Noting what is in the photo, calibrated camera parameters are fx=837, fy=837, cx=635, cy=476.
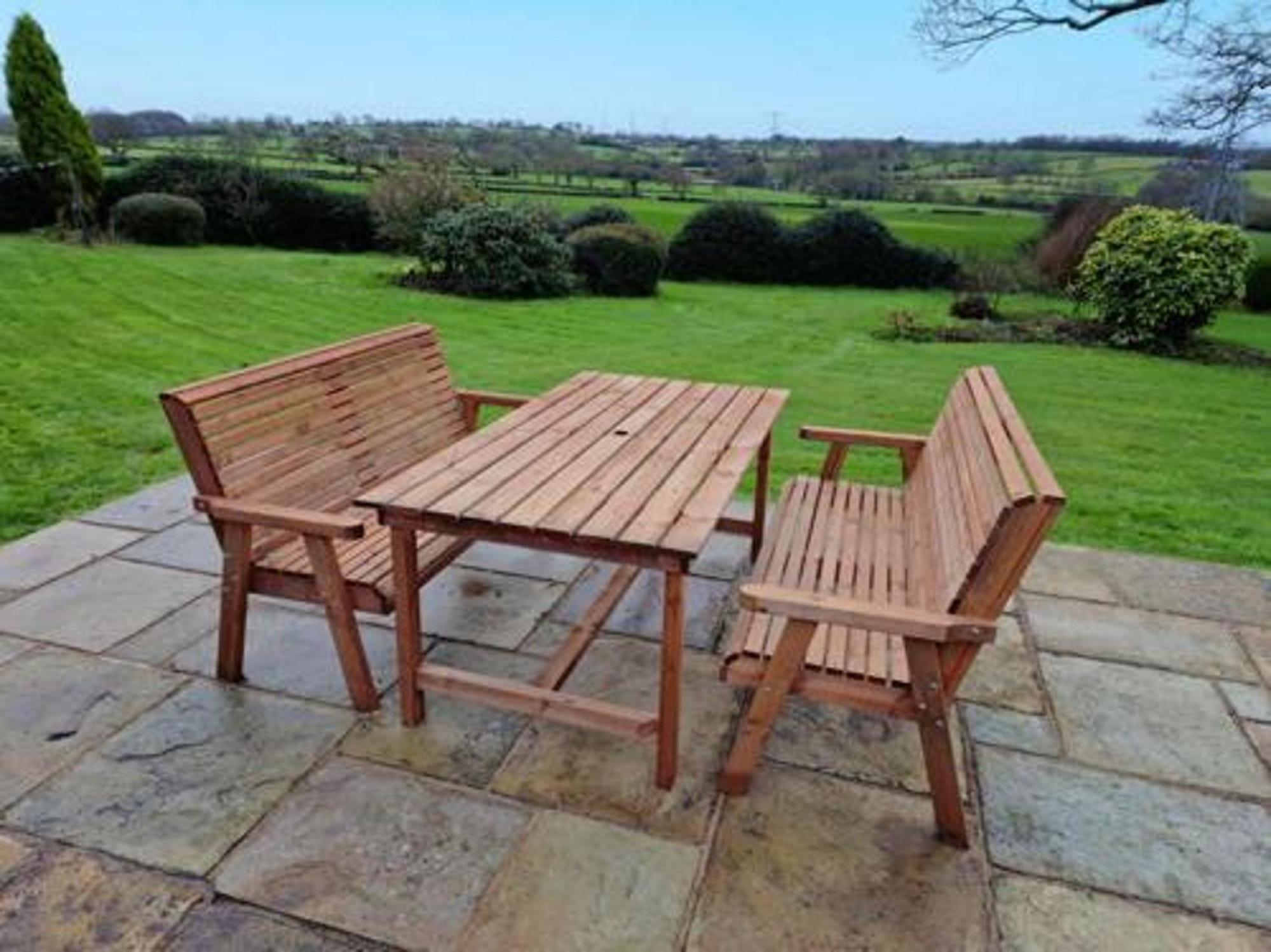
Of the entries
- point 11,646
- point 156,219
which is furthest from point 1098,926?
point 156,219

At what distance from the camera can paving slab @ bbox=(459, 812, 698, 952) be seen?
75.0 inches

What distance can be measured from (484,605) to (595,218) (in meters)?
13.3

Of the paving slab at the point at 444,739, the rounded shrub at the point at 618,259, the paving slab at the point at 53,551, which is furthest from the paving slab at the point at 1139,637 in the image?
the rounded shrub at the point at 618,259

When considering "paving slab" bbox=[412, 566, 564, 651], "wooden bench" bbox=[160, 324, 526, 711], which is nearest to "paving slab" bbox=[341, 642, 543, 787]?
"wooden bench" bbox=[160, 324, 526, 711]

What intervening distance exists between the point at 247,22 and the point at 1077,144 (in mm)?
20161

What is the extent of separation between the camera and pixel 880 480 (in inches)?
204

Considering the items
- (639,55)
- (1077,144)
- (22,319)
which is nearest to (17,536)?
(22,319)

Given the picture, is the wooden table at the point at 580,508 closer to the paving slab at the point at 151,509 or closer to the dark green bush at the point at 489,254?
the paving slab at the point at 151,509

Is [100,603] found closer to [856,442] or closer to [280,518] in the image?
[280,518]

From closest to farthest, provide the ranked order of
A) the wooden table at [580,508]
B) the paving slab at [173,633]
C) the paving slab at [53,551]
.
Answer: the wooden table at [580,508] < the paving slab at [173,633] < the paving slab at [53,551]

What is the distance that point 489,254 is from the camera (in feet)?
39.6

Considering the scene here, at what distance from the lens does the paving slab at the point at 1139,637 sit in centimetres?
317

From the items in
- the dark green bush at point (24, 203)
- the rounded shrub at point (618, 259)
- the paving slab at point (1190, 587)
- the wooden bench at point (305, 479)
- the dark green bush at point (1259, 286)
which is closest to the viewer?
the wooden bench at point (305, 479)

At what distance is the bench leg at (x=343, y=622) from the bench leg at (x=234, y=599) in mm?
240
